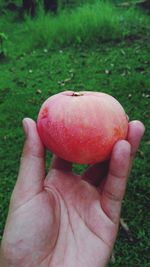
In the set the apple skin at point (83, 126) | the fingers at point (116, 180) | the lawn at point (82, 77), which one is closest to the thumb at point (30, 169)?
the apple skin at point (83, 126)

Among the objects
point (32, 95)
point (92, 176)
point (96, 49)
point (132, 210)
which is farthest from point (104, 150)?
point (96, 49)

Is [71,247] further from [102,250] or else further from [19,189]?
[19,189]

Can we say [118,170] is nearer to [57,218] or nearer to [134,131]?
[134,131]

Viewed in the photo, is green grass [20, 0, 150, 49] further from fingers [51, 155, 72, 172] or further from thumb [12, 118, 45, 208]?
thumb [12, 118, 45, 208]

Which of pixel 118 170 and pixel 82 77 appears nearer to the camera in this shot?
pixel 118 170

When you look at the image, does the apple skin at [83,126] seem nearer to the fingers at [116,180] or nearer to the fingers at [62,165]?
the fingers at [116,180]

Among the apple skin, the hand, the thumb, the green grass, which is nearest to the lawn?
the green grass

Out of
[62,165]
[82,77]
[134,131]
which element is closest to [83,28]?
[82,77]
